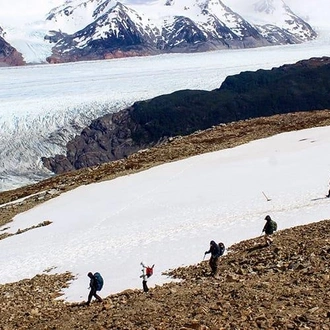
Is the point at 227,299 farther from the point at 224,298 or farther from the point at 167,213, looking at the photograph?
the point at 167,213

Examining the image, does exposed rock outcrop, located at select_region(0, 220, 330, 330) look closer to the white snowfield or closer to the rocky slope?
the rocky slope

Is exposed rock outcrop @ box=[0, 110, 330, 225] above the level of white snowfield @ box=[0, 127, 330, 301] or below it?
below

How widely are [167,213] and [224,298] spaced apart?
71.8 feet

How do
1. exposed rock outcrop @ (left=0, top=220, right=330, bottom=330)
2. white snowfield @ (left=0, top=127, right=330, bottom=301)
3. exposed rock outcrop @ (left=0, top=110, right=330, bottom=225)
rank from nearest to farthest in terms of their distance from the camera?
exposed rock outcrop @ (left=0, top=220, right=330, bottom=330)
white snowfield @ (left=0, top=127, right=330, bottom=301)
exposed rock outcrop @ (left=0, top=110, right=330, bottom=225)

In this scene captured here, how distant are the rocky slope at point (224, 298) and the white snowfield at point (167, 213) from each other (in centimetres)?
171

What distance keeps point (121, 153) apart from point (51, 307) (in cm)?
17313

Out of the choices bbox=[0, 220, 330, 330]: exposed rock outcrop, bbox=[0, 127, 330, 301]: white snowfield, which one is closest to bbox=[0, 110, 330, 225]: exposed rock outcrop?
bbox=[0, 127, 330, 301]: white snowfield

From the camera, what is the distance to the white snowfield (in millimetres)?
26609

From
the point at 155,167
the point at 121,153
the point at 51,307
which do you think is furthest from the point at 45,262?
the point at 121,153

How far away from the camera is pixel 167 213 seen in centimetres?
3697

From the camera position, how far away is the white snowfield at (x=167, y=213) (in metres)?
26.6

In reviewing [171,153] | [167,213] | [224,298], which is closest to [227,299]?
[224,298]

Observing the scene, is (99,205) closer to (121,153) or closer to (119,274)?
(119,274)

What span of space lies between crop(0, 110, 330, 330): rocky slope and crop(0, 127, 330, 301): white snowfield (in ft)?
5.60
